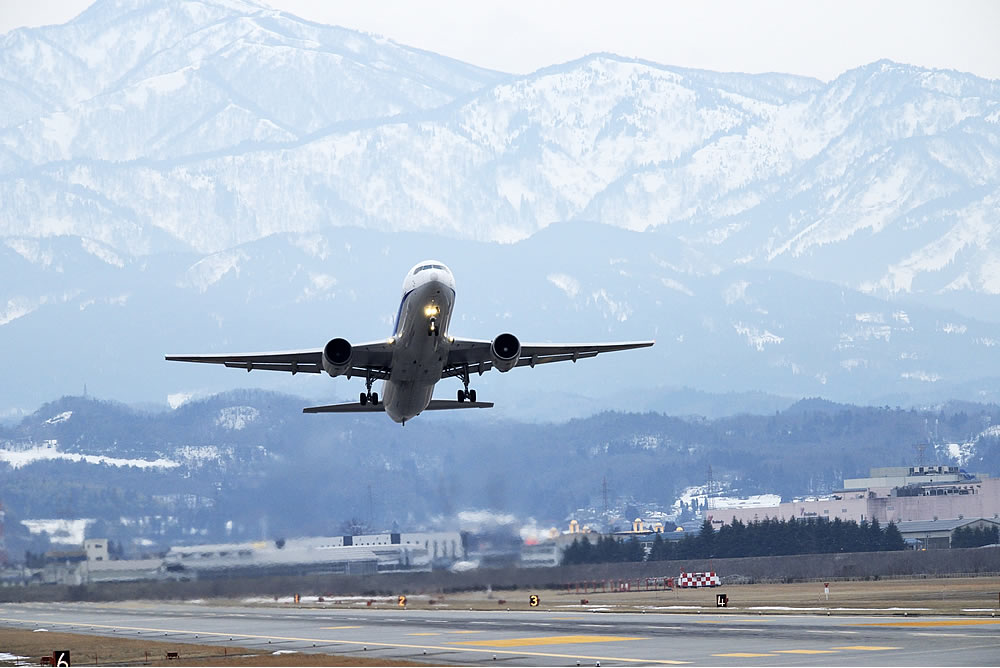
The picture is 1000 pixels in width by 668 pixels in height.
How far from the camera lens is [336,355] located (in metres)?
54.1

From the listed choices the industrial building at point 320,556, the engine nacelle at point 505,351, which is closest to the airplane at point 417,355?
the engine nacelle at point 505,351

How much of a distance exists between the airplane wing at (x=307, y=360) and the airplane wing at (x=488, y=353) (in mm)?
2630

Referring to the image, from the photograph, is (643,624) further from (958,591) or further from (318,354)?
(958,591)

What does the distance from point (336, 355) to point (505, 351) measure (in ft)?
20.2

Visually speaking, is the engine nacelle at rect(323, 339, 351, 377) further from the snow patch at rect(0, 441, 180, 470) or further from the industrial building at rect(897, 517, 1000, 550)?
the industrial building at rect(897, 517, 1000, 550)

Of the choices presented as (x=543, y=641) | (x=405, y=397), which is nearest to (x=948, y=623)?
(x=543, y=641)

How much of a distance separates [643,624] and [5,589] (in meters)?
51.4

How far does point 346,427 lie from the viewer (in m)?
135

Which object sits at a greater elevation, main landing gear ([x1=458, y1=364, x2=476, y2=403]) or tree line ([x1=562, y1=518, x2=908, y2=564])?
main landing gear ([x1=458, y1=364, x2=476, y2=403])

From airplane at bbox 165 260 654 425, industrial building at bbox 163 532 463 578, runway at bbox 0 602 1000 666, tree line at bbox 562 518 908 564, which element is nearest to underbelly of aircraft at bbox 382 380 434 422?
airplane at bbox 165 260 654 425

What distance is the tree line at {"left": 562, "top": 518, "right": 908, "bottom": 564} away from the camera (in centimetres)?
12219

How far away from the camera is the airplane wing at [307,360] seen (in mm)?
56281

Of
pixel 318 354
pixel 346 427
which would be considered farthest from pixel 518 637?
pixel 346 427

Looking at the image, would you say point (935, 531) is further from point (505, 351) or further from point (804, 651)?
point (804, 651)
